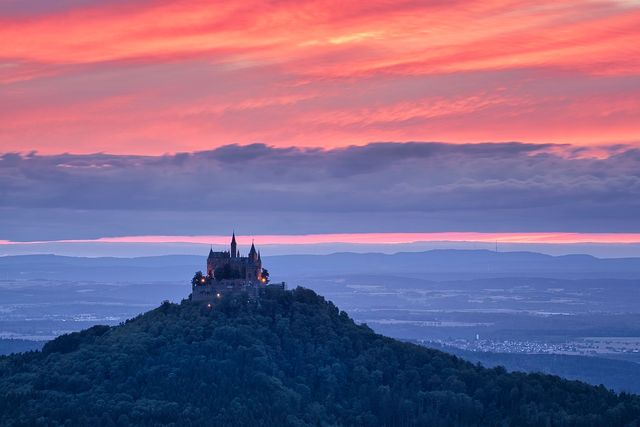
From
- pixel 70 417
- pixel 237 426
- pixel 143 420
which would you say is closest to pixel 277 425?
pixel 237 426

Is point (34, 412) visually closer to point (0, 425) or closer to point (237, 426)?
point (0, 425)

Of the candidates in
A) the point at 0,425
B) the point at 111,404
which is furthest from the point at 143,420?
the point at 0,425

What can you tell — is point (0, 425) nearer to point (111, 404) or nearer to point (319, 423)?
point (111, 404)

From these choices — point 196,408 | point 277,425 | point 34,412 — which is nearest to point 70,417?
point 34,412

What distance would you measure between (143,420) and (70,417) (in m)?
12.1

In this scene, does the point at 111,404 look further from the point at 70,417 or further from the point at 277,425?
the point at 277,425

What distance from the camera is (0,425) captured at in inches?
7490

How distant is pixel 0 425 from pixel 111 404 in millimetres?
17850

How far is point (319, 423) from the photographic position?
19988 cm

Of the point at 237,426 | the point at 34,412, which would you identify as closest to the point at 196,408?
the point at 237,426

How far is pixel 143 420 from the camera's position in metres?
193

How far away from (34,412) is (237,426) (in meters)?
32.0

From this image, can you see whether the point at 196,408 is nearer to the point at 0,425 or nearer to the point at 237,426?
the point at 237,426

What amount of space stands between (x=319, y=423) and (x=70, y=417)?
128 feet
